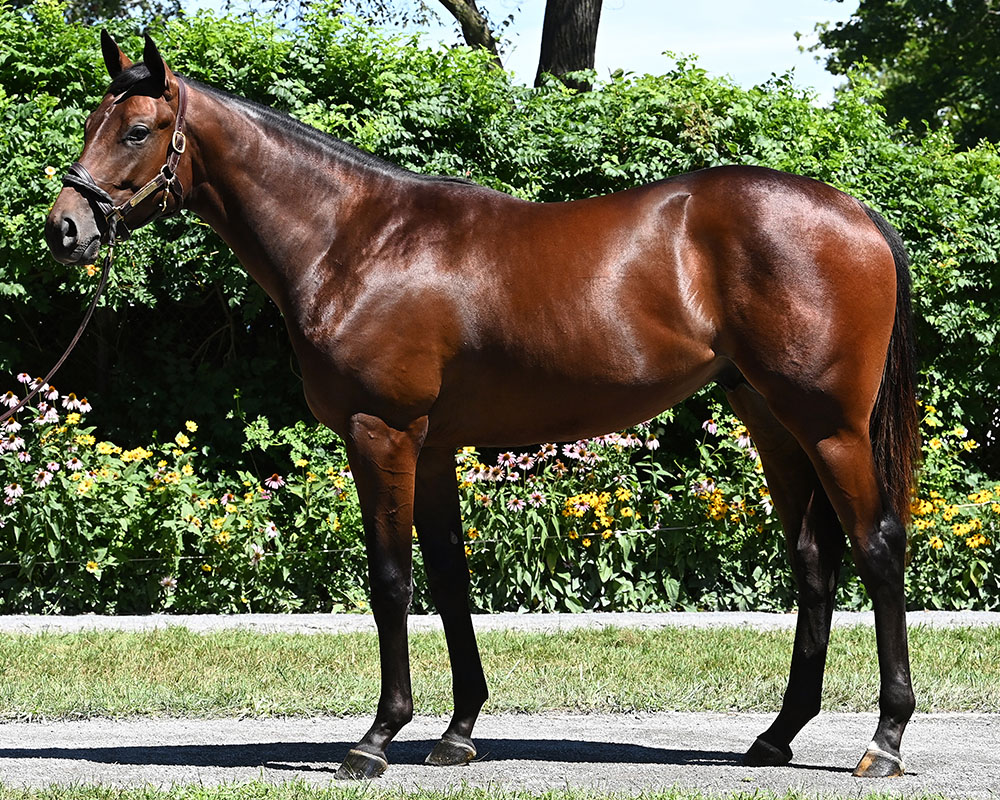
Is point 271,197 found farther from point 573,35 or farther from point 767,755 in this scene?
point 573,35

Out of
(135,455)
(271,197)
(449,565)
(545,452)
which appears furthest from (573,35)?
(449,565)

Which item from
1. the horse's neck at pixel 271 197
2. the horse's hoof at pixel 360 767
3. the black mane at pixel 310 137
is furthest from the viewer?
the black mane at pixel 310 137

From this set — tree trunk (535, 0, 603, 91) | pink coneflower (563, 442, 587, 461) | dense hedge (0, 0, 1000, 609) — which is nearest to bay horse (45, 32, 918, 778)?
dense hedge (0, 0, 1000, 609)

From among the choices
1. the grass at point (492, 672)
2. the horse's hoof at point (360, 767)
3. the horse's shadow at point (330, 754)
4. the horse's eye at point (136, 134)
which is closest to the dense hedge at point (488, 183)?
the grass at point (492, 672)

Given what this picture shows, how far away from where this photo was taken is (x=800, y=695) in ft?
14.4

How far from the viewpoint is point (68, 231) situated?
3988mm

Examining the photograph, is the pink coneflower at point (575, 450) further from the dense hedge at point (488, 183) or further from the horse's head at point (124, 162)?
the horse's head at point (124, 162)

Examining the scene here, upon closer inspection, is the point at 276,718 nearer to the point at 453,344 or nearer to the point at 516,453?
the point at 453,344

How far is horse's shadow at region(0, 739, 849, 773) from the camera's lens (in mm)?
4305

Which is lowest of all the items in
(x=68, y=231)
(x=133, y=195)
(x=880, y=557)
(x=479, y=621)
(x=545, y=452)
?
(x=479, y=621)

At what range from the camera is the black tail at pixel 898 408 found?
14.2 ft

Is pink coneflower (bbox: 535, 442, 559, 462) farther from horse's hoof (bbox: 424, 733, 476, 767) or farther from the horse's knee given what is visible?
the horse's knee

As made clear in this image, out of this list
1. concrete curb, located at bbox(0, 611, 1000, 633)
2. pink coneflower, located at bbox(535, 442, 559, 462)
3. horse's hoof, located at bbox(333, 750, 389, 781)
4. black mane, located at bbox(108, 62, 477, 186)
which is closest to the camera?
horse's hoof, located at bbox(333, 750, 389, 781)

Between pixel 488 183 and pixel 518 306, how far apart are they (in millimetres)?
4319
